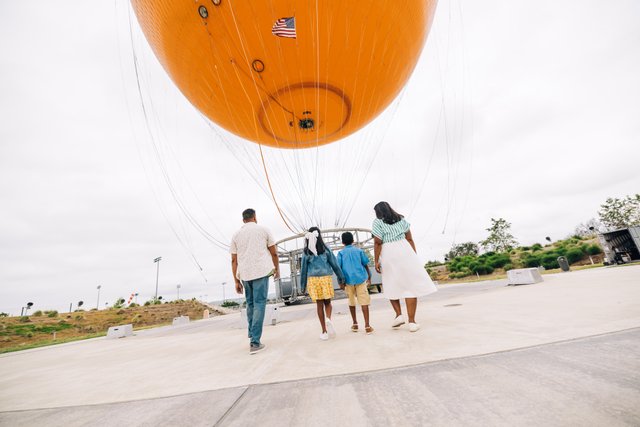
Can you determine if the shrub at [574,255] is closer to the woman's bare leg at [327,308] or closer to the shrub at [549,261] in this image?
the shrub at [549,261]

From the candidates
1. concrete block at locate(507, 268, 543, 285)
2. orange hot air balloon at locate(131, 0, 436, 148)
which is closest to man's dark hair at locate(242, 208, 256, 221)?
orange hot air balloon at locate(131, 0, 436, 148)

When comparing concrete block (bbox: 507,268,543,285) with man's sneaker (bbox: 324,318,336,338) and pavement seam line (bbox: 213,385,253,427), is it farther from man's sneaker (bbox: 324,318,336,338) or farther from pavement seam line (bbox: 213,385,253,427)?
pavement seam line (bbox: 213,385,253,427)

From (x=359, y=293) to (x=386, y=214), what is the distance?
4.09ft

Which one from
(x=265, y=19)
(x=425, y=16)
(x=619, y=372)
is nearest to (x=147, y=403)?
(x=619, y=372)

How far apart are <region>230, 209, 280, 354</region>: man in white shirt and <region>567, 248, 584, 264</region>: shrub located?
2795 cm

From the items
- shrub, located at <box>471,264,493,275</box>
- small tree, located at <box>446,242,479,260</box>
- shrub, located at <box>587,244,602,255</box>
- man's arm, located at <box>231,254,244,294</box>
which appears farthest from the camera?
small tree, located at <box>446,242,479,260</box>

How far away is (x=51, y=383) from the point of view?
275 centimetres

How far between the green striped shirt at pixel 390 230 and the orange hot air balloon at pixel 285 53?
361cm

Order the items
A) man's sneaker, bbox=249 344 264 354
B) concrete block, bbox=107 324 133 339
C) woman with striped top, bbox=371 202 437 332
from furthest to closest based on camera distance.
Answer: concrete block, bbox=107 324 133 339 → woman with striped top, bbox=371 202 437 332 → man's sneaker, bbox=249 344 264 354

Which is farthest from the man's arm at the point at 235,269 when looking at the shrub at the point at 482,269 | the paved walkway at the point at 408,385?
the shrub at the point at 482,269

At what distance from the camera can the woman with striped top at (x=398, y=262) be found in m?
3.25

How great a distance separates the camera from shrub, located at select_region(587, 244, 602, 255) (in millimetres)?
20719

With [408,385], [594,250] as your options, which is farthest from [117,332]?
[594,250]

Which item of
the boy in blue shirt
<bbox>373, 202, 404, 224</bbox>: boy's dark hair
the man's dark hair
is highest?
the man's dark hair
